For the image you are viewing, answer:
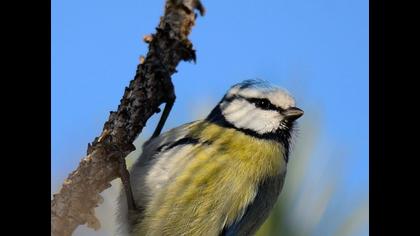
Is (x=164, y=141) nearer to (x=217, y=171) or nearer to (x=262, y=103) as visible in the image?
(x=217, y=171)

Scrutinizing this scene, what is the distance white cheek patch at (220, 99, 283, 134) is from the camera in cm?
165

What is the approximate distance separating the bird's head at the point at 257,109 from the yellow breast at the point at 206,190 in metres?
0.07

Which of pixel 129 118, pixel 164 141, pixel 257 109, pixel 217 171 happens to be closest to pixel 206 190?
pixel 217 171

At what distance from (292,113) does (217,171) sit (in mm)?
270

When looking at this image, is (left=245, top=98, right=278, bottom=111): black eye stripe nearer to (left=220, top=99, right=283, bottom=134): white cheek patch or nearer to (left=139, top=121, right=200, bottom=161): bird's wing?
(left=220, top=99, right=283, bottom=134): white cheek patch

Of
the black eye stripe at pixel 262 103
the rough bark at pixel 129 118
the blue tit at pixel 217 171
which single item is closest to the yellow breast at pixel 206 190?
the blue tit at pixel 217 171

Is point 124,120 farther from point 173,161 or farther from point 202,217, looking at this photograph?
point 202,217

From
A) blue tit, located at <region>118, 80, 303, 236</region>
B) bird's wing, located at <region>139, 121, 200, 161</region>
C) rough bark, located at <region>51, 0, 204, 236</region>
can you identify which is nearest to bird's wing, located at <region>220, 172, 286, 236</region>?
blue tit, located at <region>118, 80, 303, 236</region>

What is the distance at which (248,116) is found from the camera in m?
1.66

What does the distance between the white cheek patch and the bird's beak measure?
0.02 metres

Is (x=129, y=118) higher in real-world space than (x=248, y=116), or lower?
higher

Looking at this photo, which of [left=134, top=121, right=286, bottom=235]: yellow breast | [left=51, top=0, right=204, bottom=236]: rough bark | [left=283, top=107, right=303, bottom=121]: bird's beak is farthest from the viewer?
[left=283, top=107, right=303, bottom=121]: bird's beak
